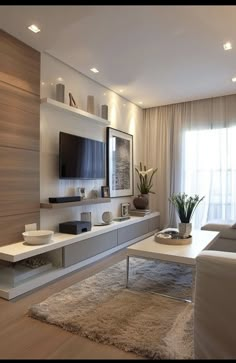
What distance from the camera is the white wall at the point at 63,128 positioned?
3.16m

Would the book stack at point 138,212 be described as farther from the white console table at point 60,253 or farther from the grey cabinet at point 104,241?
the white console table at point 60,253

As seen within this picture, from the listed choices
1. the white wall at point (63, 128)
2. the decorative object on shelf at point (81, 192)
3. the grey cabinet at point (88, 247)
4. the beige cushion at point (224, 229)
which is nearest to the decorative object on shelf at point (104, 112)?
the white wall at point (63, 128)

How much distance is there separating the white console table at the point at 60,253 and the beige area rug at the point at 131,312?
0.32m

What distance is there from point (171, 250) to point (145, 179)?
9.44ft

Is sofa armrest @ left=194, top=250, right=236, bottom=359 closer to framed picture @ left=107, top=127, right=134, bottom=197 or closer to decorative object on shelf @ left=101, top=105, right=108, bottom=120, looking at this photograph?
framed picture @ left=107, top=127, right=134, bottom=197

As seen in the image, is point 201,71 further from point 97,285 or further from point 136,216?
point 97,285

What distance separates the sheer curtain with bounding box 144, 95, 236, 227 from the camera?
478cm

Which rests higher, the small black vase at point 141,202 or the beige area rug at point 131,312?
the small black vase at point 141,202

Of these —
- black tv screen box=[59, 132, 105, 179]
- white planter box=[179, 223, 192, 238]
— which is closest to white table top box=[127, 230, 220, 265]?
white planter box=[179, 223, 192, 238]

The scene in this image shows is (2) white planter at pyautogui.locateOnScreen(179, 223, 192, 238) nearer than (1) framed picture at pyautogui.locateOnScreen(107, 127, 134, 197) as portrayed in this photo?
Yes

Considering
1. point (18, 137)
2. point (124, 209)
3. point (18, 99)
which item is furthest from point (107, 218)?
point (18, 99)

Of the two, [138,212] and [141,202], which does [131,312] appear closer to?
[138,212]

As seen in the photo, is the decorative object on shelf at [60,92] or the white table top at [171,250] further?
the decorative object on shelf at [60,92]

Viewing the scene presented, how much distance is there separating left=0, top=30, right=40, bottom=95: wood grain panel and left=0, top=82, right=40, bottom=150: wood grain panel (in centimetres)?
9
